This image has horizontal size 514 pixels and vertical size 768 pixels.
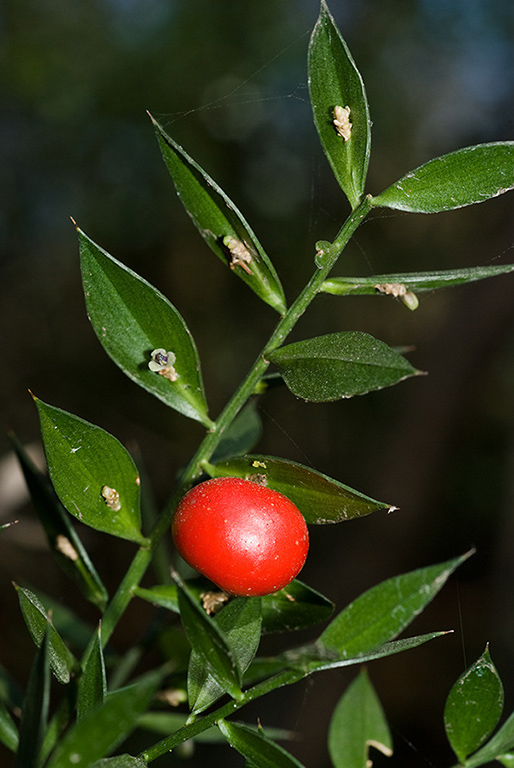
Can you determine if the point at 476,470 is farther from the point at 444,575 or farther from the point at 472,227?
the point at 444,575

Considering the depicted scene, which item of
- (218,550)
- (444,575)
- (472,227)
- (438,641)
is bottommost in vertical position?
(438,641)

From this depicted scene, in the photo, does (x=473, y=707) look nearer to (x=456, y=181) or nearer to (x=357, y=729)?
(x=357, y=729)

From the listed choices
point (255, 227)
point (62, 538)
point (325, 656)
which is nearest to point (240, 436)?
point (62, 538)

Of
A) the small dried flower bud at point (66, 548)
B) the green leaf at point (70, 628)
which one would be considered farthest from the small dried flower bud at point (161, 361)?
the green leaf at point (70, 628)

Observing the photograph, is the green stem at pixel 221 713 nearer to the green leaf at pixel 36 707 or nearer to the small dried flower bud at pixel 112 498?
the green leaf at pixel 36 707

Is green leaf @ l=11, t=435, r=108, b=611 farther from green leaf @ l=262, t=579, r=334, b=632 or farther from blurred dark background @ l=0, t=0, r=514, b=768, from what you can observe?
blurred dark background @ l=0, t=0, r=514, b=768

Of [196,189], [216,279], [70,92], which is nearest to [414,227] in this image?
[216,279]

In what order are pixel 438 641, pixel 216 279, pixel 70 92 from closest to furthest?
1. pixel 438 641
2. pixel 70 92
3. pixel 216 279
